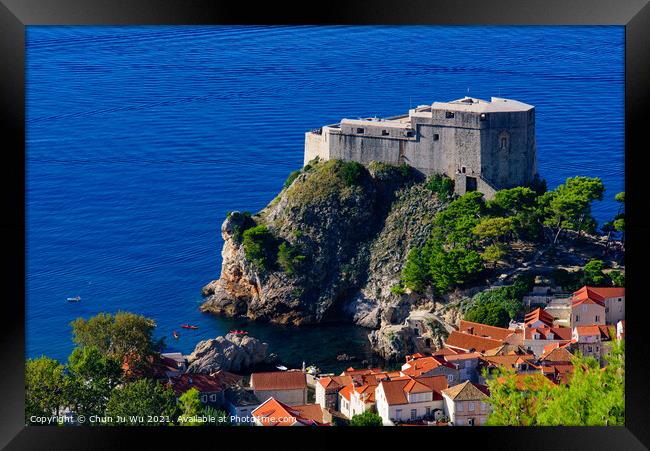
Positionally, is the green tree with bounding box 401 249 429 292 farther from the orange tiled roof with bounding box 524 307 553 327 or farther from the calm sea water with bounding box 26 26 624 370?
the calm sea water with bounding box 26 26 624 370

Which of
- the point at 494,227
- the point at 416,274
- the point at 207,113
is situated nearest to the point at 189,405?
the point at 416,274

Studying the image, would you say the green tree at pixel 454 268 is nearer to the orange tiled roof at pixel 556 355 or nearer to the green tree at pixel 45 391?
the orange tiled roof at pixel 556 355

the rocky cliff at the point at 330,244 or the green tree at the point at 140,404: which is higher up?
the rocky cliff at the point at 330,244

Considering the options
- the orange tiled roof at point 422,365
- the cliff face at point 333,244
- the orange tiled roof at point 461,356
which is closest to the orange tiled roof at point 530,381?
the orange tiled roof at point 422,365
